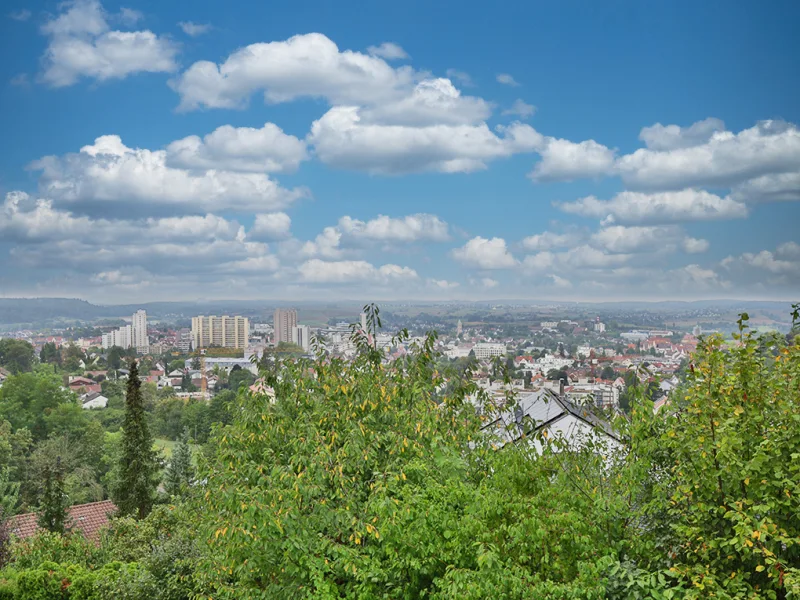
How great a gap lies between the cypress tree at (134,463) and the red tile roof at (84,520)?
97 cm

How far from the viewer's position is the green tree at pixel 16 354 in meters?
95.1

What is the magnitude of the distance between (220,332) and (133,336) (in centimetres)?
1852

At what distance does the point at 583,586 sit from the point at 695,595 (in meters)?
0.79

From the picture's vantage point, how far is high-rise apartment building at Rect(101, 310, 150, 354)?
122750 millimetres

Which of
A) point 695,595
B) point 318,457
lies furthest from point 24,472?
point 695,595

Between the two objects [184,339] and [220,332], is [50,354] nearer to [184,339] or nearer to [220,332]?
[184,339]

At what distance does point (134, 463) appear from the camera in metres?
27.8

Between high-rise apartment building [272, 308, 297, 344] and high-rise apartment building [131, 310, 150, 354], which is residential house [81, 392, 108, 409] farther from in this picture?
high-rise apartment building [131, 310, 150, 354]

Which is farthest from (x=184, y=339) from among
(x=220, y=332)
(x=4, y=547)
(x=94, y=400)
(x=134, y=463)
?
(x=4, y=547)

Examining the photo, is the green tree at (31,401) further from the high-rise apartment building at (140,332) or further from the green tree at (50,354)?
the high-rise apartment building at (140,332)

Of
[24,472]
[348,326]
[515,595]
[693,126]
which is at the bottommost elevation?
[24,472]

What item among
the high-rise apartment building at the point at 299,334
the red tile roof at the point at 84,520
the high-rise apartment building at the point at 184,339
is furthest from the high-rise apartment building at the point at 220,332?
the red tile roof at the point at 84,520

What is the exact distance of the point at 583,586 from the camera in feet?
17.9

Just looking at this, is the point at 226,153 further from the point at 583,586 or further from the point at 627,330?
the point at 583,586
